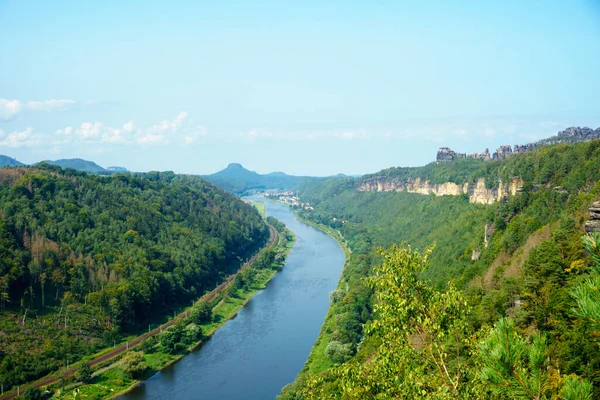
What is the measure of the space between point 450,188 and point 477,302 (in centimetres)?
5324

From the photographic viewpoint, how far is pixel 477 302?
2922 centimetres

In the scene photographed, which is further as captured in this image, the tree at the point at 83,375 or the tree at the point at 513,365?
the tree at the point at 83,375

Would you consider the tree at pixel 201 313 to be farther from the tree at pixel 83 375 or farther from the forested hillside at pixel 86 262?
the tree at pixel 83 375

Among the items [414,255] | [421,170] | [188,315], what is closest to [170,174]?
[421,170]

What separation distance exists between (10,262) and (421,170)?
3228 inches

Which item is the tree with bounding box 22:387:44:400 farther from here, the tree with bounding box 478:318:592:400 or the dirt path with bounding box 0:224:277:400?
the tree with bounding box 478:318:592:400

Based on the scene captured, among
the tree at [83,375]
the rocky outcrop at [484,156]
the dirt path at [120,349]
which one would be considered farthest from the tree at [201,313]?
the rocky outcrop at [484,156]

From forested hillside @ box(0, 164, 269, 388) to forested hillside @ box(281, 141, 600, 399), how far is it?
1883 centimetres

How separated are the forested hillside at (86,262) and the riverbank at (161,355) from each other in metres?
3.58

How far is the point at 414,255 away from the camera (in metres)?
8.62

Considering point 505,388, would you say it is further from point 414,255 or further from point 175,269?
point 175,269

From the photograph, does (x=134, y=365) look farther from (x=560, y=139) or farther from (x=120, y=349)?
(x=560, y=139)

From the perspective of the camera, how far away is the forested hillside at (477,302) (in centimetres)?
629

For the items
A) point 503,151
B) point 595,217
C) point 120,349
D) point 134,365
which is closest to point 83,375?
point 134,365
